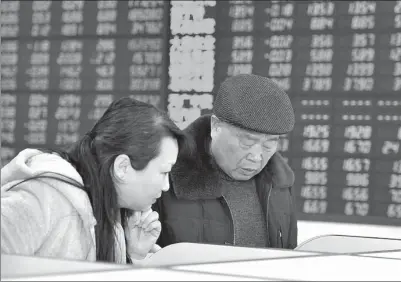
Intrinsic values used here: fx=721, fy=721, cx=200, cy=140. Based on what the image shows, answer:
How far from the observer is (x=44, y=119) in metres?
4.07

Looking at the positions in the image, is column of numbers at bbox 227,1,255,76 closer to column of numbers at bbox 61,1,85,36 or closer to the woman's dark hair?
column of numbers at bbox 61,1,85,36

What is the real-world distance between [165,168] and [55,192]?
1.04 ft

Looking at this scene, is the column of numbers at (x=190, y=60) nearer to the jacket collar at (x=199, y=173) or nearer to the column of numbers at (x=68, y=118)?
the column of numbers at (x=68, y=118)

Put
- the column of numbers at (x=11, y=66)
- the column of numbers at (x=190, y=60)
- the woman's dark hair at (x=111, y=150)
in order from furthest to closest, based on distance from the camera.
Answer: the column of numbers at (x=11, y=66) < the column of numbers at (x=190, y=60) < the woman's dark hair at (x=111, y=150)

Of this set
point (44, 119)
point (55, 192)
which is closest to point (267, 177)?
point (55, 192)

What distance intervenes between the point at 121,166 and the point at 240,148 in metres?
0.62

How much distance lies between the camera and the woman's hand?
183 cm

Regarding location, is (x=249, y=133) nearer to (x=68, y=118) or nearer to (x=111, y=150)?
(x=111, y=150)

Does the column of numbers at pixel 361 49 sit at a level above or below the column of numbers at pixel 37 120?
above

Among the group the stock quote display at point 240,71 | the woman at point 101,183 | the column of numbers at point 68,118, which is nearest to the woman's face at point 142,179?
the woman at point 101,183

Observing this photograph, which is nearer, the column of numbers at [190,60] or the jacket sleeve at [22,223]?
the jacket sleeve at [22,223]

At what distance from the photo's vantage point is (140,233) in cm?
186

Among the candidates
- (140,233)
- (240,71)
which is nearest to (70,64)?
(240,71)

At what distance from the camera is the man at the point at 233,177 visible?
6.86ft
